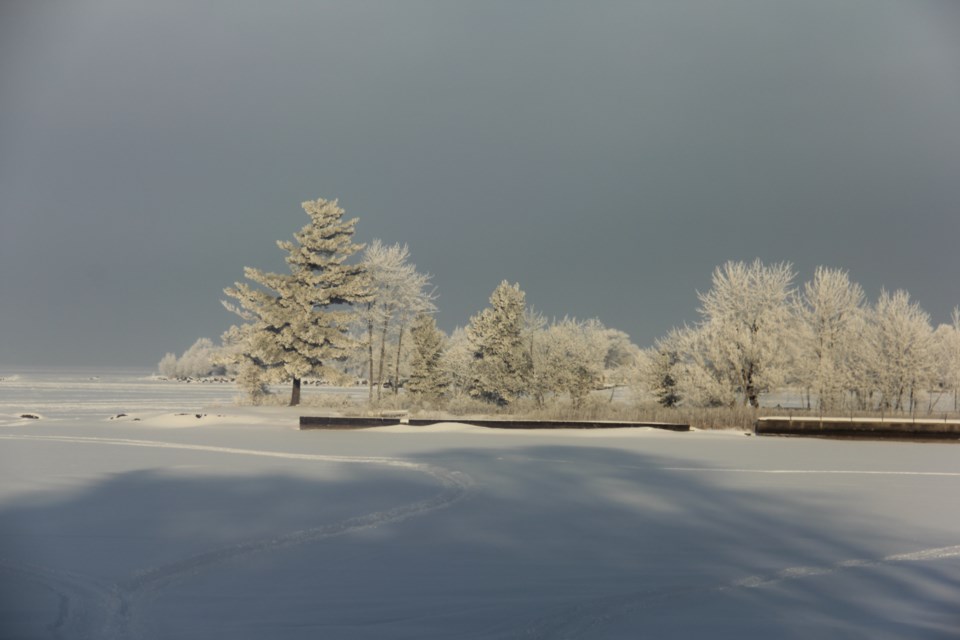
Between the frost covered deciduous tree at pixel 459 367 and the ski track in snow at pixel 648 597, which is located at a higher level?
the frost covered deciduous tree at pixel 459 367

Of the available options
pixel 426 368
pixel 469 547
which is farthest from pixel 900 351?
pixel 469 547

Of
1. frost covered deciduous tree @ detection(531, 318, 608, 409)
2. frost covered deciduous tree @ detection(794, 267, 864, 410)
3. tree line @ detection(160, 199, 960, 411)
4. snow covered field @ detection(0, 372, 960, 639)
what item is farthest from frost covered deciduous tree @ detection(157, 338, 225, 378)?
snow covered field @ detection(0, 372, 960, 639)

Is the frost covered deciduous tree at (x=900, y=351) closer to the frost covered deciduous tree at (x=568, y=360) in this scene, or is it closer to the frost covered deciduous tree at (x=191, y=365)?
the frost covered deciduous tree at (x=568, y=360)

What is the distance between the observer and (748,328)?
3466 centimetres

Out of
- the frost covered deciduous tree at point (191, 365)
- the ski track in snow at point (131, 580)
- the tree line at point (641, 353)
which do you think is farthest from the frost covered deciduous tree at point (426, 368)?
the frost covered deciduous tree at point (191, 365)

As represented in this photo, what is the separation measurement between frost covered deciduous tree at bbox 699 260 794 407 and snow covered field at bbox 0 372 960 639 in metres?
17.1

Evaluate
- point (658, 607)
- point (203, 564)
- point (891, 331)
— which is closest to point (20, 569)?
point (203, 564)

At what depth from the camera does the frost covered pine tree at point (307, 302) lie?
127ft

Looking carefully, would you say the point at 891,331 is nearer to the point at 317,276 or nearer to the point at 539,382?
the point at 539,382

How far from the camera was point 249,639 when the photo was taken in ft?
18.7

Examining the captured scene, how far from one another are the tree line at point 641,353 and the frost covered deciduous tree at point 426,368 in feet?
0.19

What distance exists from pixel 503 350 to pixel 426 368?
4227mm

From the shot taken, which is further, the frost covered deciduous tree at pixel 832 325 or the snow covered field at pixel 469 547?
the frost covered deciduous tree at pixel 832 325

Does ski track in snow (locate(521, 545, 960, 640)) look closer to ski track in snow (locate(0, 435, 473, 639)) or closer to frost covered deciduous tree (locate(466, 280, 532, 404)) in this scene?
ski track in snow (locate(0, 435, 473, 639))
